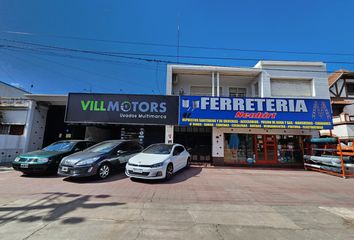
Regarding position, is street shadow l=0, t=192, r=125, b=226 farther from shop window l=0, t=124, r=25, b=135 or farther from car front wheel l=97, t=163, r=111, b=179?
shop window l=0, t=124, r=25, b=135

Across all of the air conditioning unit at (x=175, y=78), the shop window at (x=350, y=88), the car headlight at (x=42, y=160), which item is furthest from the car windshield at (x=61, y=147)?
the shop window at (x=350, y=88)

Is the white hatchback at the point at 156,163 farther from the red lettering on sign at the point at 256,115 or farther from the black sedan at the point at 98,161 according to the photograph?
the red lettering on sign at the point at 256,115

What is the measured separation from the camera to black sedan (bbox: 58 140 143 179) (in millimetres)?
6512

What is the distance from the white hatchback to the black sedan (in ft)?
3.37

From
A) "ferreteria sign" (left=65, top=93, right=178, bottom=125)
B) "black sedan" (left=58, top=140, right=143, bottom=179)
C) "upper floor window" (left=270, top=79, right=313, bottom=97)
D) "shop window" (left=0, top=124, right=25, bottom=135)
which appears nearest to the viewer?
"black sedan" (left=58, top=140, right=143, bottom=179)

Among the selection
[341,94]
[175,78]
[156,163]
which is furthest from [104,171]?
[341,94]

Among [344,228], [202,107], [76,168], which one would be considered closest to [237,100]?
[202,107]

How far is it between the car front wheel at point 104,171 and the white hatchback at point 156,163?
0.97m

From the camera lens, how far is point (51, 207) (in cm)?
412

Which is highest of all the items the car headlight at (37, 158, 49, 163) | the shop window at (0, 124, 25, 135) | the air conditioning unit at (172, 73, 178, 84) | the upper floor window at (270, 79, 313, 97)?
the air conditioning unit at (172, 73, 178, 84)

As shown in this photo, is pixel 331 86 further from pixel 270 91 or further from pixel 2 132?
pixel 2 132

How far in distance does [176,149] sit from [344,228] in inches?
243

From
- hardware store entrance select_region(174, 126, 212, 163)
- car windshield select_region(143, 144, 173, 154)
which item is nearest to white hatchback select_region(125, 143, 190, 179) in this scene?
car windshield select_region(143, 144, 173, 154)

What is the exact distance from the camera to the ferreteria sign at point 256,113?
1080cm
